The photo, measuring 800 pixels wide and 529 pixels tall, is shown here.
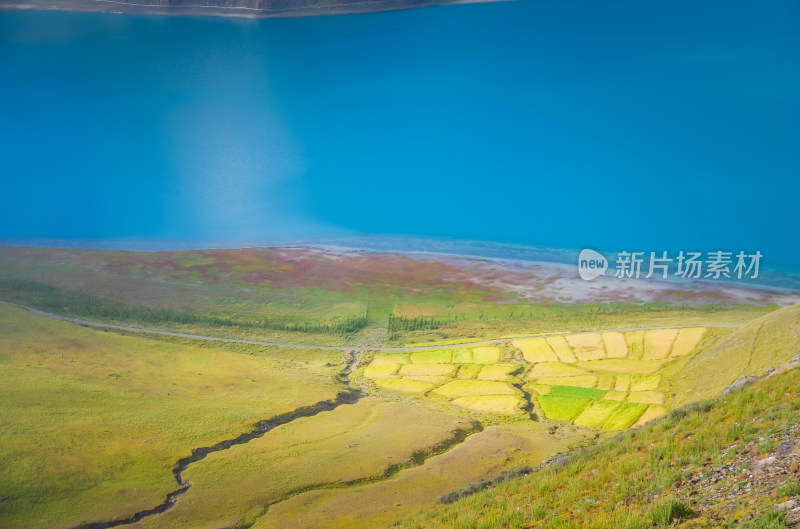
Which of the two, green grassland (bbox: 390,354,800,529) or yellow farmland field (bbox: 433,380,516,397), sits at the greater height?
green grassland (bbox: 390,354,800,529)

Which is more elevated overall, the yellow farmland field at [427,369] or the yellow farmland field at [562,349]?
the yellow farmland field at [562,349]

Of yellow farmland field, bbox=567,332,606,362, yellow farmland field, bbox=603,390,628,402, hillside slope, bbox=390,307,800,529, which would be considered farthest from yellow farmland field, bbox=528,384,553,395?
hillside slope, bbox=390,307,800,529

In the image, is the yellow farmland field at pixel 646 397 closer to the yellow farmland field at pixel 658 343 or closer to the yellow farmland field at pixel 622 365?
the yellow farmland field at pixel 622 365

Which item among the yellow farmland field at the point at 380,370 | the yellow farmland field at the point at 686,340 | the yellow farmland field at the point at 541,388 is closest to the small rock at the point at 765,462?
the yellow farmland field at the point at 541,388

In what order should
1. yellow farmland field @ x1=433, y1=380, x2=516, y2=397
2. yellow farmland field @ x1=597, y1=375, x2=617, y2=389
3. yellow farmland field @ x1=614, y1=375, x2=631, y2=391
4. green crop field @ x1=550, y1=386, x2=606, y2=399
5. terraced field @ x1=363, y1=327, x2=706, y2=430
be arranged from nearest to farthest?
1. terraced field @ x1=363, y1=327, x2=706, y2=430
2. green crop field @ x1=550, y1=386, x2=606, y2=399
3. yellow farmland field @ x1=614, y1=375, x2=631, y2=391
4. yellow farmland field @ x1=597, y1=375, x2=617, y2=389
5. yellow farmland field @ x1=433, y1=380, x2=516, y2=397

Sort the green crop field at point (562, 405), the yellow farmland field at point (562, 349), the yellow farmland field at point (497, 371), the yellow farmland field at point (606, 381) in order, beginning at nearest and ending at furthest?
the green crop field at point (562, 405)
the yellow farmland field at point (606, 381)
the yellow farmland field at point (497, 371)
the yellow farmland field at point (562, 349)

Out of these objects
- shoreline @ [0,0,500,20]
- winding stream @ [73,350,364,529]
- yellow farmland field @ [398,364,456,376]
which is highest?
shoreline @ [0,0,500,20]

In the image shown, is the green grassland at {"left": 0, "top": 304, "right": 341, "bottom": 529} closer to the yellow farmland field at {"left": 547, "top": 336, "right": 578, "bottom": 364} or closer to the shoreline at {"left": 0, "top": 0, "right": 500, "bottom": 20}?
the yellow farmland field at {"left": 547, "top": 336, "right": 578, "bottom": 364}
